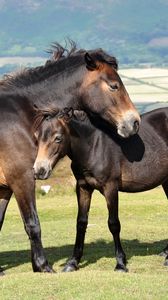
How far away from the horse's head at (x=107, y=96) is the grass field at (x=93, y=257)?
2.22m

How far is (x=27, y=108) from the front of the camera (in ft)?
37.5

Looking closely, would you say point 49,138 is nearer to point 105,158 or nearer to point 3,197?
point 105,158

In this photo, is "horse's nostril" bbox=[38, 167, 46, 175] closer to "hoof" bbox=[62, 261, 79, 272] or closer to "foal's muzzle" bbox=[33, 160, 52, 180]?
"foal's muzzle" bbox=[33, 160, 52, 180]

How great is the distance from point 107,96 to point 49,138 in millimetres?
1254

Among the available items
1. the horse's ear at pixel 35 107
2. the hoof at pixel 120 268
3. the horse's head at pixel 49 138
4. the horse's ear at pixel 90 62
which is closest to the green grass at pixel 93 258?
the hoof at pixel 120 268

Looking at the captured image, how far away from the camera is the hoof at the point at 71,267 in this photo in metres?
11.6

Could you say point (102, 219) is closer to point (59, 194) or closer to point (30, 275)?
point (59, 194)

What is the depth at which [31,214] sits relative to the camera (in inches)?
439

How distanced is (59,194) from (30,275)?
18.9m

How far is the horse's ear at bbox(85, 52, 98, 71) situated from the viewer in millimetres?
11328

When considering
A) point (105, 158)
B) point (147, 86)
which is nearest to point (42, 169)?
point (105, 158)

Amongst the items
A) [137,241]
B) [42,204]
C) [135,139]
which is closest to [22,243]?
[137,241]

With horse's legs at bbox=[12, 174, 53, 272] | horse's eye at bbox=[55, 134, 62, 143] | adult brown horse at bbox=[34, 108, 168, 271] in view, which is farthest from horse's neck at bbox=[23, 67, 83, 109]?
horse's legs at bbox=[12, 174, 53, 272]

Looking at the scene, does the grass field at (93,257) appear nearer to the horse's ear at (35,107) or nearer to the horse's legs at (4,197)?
the horse's legs at (4,197)
